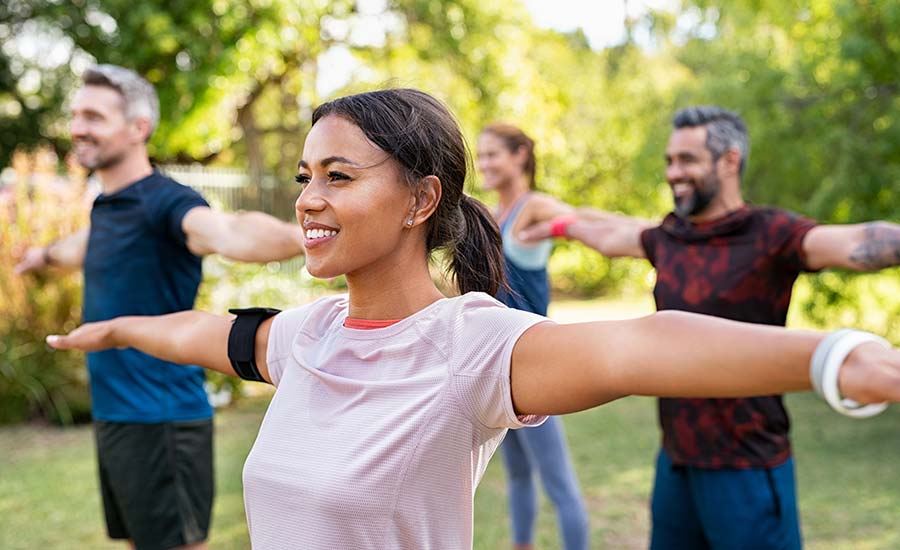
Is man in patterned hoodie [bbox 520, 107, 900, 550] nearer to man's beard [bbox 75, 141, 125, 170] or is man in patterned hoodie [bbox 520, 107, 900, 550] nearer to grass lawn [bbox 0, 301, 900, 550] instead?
grass lawn [bbox 0, 301, 900, 550]

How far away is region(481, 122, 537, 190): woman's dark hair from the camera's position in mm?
5180

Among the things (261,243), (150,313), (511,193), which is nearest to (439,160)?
(261,243)

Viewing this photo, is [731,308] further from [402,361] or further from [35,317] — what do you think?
[35,317]

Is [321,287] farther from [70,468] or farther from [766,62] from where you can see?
[766,62]

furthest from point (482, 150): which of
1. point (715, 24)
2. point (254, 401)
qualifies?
point (715, 24)

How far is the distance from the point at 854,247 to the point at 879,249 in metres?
0.08

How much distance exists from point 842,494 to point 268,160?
2553 centimetres

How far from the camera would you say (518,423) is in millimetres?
1748

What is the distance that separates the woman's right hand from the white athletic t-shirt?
89 centimetres

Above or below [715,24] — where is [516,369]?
below

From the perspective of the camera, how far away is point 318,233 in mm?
1915

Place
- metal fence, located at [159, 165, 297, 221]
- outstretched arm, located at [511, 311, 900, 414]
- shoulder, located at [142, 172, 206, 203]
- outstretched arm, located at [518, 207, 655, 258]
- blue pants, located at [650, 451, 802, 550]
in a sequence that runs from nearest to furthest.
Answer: outstretched arm, located at [511, 311, 900, 414]
blue pants, located at [650, 451, 802, 550]
shoulder, located at [142, 172, 206, 203]
outstretched arm, located at [518, 207, 655, 258]
metal fence, located at [159, 165, 297, 221]

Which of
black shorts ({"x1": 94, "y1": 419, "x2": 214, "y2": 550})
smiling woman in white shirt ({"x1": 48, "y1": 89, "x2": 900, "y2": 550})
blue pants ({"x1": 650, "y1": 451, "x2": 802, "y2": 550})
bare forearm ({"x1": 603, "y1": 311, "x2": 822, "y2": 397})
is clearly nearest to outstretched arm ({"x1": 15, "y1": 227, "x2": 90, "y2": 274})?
black shorts ({"x1": 94, "y1": 419, "x2": 214, "y2": 550})

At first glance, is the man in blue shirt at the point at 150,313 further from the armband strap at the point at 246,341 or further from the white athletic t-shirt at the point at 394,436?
the white athletic t-shirt at the point at 394,436
